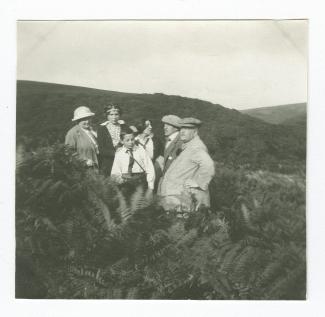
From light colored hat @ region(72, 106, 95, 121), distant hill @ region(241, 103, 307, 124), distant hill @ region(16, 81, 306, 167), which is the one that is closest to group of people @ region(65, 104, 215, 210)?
light colored hat @ region(72, 106, 95, 121)

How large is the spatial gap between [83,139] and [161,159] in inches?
45.4

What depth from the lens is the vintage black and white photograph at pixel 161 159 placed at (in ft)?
22.6

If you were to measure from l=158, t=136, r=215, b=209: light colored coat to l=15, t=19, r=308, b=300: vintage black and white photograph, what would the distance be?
1 centimetres

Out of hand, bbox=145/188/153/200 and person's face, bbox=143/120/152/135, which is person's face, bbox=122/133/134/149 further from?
hand, bbox=145/188/153/200

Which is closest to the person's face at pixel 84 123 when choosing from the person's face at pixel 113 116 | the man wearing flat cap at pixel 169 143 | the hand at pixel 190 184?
the person's face at pixel 113 116

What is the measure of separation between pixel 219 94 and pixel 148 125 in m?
1.11

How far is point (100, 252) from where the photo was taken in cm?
693

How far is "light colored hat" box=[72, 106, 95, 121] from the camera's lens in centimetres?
712

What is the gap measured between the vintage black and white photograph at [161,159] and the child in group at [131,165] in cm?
2

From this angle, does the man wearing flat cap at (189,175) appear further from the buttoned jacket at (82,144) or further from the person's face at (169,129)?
the buttoned jacket at (82,144)

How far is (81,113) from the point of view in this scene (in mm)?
7137

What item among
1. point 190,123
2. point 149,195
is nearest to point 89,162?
point 149,195
